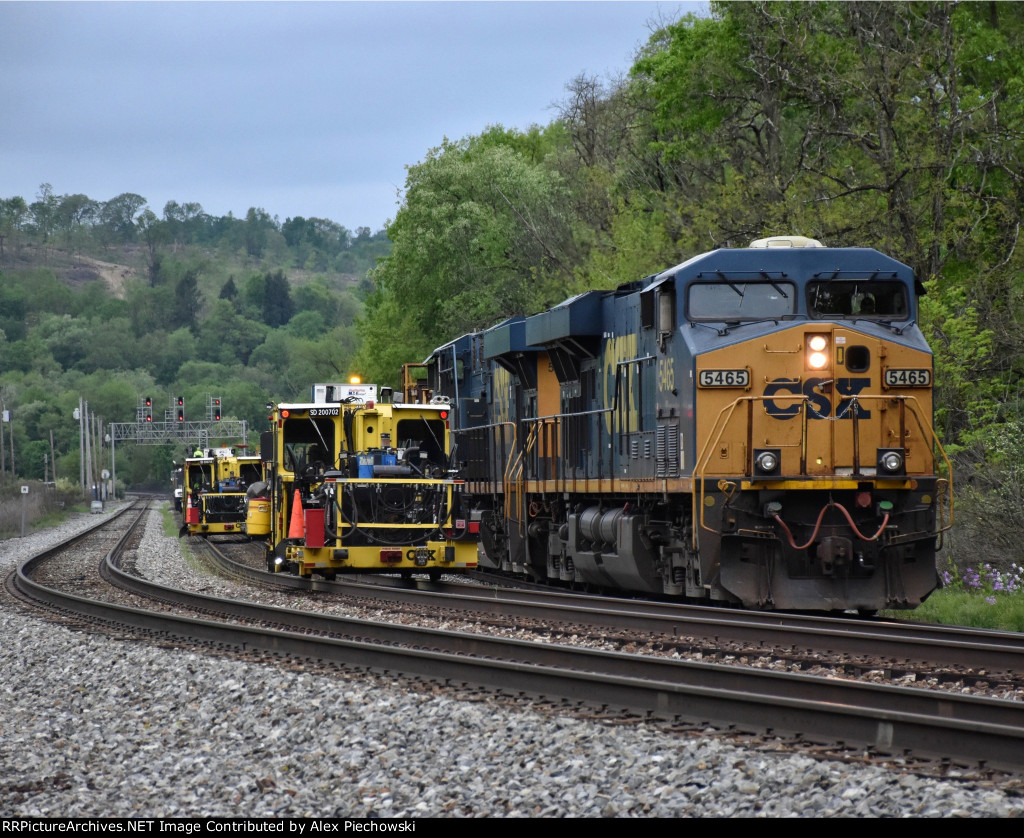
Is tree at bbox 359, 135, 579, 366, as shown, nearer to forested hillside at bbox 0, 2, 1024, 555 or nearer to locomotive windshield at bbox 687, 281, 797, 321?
forested hillside at bbox 0, 2, 1024, 555

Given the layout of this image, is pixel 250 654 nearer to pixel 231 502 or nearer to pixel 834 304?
pixel 834 304

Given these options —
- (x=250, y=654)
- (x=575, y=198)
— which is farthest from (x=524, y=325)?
(x=575, y=198)

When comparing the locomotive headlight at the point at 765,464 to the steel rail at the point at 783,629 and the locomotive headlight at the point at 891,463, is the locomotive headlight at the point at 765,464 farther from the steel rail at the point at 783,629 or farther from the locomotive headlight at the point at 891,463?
the steel rail at the point at 783,629

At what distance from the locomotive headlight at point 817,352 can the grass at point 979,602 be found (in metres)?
3.13

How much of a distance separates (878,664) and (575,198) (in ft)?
120

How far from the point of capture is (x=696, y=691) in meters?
7.51

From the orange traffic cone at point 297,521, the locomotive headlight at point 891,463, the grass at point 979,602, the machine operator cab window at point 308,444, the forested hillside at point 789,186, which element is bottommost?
the grass at point 979,602

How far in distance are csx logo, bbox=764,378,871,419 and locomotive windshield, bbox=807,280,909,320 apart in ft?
2.86

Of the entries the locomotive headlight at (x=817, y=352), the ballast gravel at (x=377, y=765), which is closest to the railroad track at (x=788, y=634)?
the locomotive headlight at (x=817, y=352)

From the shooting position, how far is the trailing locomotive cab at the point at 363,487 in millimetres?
16953

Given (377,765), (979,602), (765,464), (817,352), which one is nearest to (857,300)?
(817,352)

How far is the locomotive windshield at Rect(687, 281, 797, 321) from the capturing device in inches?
A: 522

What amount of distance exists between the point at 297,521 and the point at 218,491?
2027 cm

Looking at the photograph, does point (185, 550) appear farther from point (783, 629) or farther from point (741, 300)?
point (783, 629)
